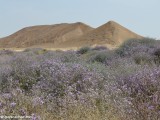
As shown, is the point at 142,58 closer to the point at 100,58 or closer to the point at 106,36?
the point at 100,58

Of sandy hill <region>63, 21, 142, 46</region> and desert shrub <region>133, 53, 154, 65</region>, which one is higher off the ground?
sandy hill <region>63, 21, 142, 46</region>

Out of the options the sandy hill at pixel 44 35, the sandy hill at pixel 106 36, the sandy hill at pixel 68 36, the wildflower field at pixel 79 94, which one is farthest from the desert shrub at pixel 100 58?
the sandy hill at pixel 44 35

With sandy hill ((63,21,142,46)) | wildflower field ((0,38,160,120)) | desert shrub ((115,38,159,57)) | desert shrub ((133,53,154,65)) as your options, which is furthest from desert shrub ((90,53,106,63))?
sandy hill ((63,21,142,46))

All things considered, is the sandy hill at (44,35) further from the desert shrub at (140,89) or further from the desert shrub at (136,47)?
the desert shrub at (140,89)

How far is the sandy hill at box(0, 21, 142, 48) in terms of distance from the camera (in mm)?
59875

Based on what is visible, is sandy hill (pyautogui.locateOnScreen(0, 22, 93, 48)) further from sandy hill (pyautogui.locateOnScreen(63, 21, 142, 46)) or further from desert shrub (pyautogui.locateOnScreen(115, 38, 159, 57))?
desert shrub (pyautogui.locateOnScreen(115, 38, 159, 57))

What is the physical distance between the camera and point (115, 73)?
762 centimetres

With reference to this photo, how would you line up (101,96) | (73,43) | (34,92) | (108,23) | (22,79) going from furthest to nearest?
(108,23) → (73,43) → (22,79) → (34,92) → (101,96)

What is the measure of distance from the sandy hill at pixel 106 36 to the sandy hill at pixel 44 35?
483cm

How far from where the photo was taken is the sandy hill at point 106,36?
5856cm

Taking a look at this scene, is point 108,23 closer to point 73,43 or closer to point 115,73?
point 73,43

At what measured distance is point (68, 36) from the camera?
225 ft

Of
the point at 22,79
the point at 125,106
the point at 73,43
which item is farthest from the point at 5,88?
the point at 73,43

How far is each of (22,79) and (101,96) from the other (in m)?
2.51
